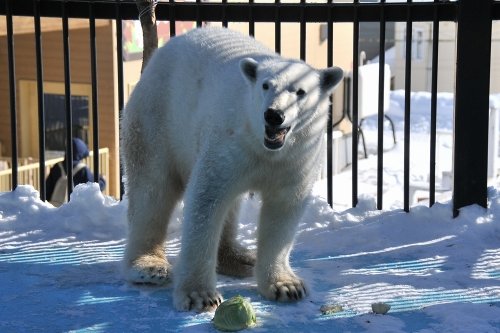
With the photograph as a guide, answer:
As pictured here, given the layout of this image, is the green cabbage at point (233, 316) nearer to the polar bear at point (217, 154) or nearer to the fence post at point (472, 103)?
the polar bear at point (217, 154)

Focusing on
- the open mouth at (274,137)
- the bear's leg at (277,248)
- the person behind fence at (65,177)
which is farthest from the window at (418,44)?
the open mouth at (274,137)

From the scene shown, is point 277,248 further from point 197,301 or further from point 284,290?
point 197,301

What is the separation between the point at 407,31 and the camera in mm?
4863

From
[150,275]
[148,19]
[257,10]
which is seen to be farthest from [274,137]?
[257,10]

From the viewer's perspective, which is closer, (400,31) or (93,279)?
(93,279)

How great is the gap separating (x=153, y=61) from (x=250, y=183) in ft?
3.14

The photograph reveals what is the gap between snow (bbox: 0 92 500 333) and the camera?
3.37 metres

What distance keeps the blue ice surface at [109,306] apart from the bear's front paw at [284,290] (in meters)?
0.04

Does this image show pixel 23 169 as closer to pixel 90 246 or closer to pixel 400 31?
pixel 90 246

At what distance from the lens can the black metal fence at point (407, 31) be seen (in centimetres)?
475

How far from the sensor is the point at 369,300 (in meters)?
3.65

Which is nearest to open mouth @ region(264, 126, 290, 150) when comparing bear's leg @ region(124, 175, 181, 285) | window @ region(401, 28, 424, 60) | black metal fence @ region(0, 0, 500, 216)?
bear's leg @ region(124, 175, 181, 285)

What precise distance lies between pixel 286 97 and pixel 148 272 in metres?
1.12

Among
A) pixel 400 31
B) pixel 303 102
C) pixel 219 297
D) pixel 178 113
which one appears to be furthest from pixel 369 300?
pixel 400 31
